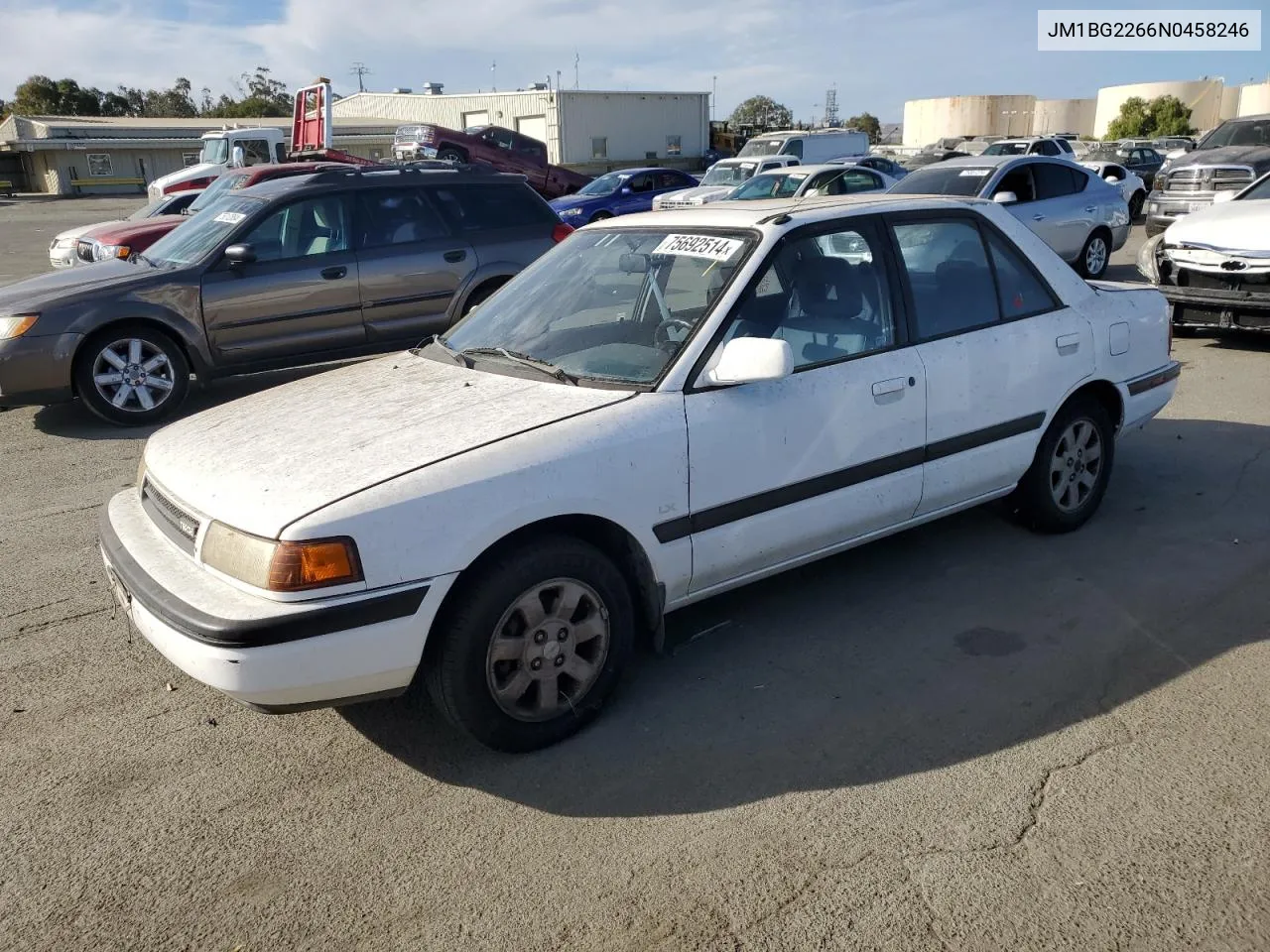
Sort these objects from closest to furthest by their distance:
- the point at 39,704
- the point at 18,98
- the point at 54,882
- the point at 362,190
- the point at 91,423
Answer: the point at 54,882 → the point at 39,704 → the point at 91,423 → the point at 362,190 → the point at 18,98

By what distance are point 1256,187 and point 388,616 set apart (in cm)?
977

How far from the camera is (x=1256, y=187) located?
31.5 feet

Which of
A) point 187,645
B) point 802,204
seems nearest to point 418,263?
point 802,204

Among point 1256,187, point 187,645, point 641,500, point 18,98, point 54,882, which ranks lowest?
point 54,882

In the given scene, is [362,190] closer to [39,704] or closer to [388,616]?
[39,704]

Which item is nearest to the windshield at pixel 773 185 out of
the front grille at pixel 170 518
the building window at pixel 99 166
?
the front grille at pixel 170 518

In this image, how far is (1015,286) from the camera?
462 centimetres

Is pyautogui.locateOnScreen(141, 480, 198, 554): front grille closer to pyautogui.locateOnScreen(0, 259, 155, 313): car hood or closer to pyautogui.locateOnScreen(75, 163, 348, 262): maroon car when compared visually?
pyautogui.locateOnScreen(0, 259, 155, 313): car hood

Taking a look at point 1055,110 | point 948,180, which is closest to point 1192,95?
point 1055,110

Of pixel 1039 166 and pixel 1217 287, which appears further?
pixel 1039 166

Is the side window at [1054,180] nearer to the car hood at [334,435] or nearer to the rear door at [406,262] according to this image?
the rear door at [406,262]

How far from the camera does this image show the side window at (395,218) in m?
8.40

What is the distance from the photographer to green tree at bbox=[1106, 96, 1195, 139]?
5581cm

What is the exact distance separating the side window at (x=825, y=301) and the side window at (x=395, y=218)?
526cm
